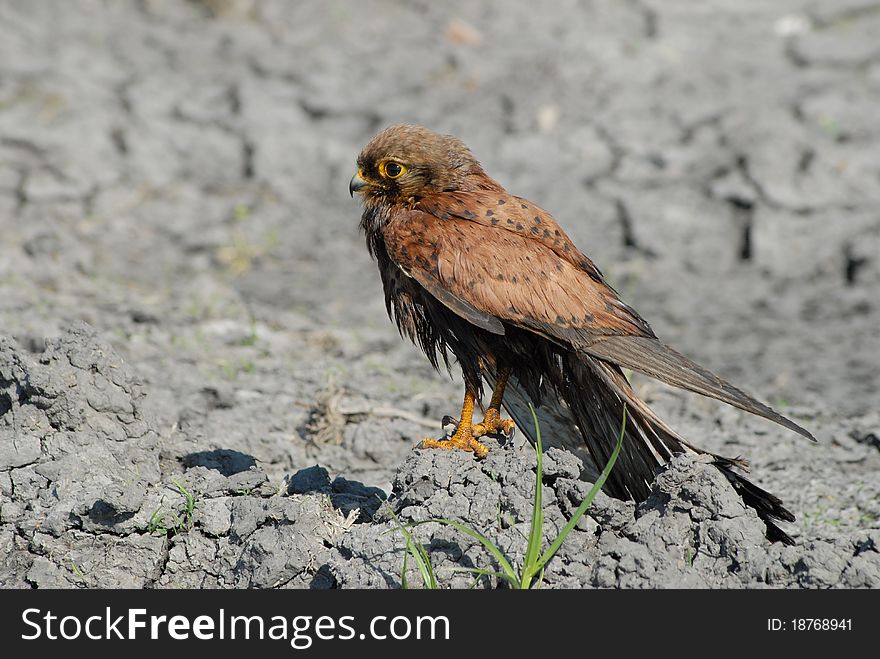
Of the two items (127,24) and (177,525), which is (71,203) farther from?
(177,525)

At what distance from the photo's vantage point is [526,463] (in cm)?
355

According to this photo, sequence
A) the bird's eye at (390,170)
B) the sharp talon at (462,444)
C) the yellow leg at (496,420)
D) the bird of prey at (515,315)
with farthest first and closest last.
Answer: the bird's eye at (390,170)
the yellow leg at (496,420)
the sharp talon at (462,444)
the bird of prey at (515,315)

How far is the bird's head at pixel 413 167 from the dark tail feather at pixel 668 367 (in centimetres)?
84

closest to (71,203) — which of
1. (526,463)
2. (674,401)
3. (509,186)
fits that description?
(509,186)

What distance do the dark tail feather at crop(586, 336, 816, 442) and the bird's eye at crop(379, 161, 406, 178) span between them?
3.32 ft

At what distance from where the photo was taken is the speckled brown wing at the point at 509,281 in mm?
3678

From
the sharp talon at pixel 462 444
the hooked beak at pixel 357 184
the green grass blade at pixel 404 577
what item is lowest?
the green grass blade at pixel 404 577

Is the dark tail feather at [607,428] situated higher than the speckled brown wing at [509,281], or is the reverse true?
the speckled brown wing at [509,281]

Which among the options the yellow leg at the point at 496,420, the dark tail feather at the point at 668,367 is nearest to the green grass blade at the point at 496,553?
the yellow leg at the point at 496,420

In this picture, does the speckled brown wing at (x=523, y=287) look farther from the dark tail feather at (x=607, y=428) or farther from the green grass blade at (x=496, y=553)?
the green grass blade at (x=496, y=553)

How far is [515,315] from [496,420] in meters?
0.48

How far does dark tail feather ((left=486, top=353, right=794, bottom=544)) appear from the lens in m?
3.54

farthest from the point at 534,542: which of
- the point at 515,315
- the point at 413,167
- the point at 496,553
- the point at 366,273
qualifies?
the point at 366,273

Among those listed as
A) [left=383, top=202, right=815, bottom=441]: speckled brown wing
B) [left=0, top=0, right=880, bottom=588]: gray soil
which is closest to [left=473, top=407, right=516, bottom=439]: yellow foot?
[left=0, top=0, right=880, bottom=588]: gray soil
